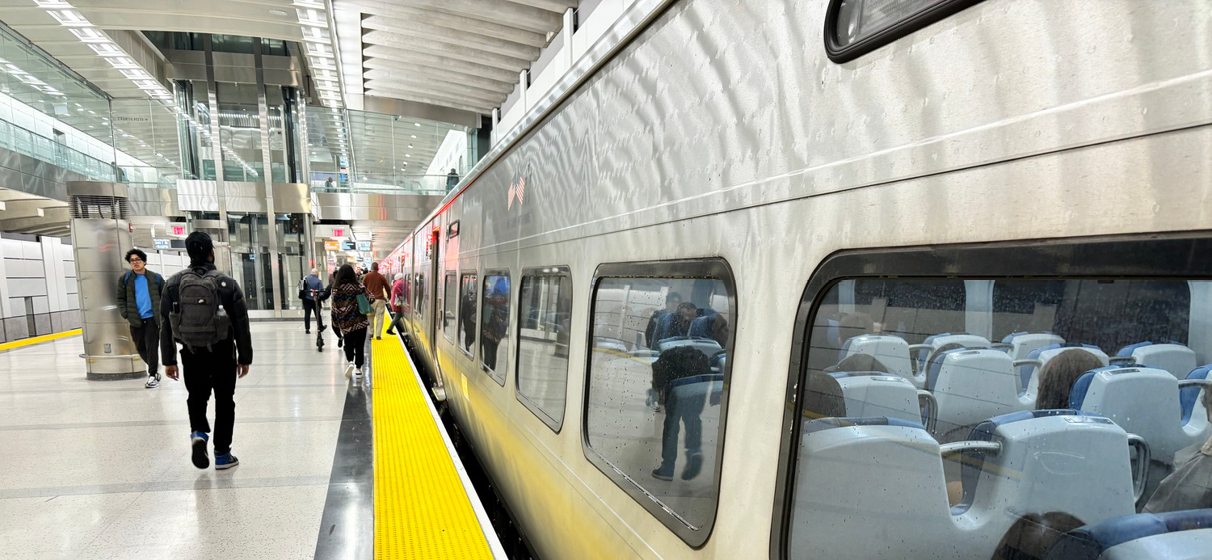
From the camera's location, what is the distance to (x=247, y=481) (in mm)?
4020

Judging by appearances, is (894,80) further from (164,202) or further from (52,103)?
(164,202)

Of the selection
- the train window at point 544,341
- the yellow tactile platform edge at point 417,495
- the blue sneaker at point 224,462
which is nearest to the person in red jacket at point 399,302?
the yellow tactile platform edge at point 417,495

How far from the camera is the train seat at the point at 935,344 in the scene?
90cm

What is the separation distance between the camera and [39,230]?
79.5 feet

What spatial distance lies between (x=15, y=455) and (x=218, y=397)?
2.07 meters

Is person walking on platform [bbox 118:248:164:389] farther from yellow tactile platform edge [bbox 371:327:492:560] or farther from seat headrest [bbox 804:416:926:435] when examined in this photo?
seat headrest [bbox 804:416:926:435]

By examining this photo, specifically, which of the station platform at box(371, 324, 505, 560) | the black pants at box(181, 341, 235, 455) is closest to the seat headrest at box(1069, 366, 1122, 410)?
the station platform at box(371, 324, 505, 560)

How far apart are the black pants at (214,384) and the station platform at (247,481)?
1.02ft

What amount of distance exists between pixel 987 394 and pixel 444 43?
14666mm

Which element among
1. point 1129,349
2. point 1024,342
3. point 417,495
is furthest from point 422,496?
point 1129,349

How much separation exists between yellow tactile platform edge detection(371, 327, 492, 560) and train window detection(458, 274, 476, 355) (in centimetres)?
69

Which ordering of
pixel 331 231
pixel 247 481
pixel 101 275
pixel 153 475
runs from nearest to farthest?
pixel 247 481 < pixel 153 475 < pixel 101 275 < pixel 331 231

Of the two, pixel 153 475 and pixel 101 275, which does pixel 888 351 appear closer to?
pixel 153 475

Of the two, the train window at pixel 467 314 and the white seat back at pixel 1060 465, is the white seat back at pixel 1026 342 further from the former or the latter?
the train window at pixel 467 314
